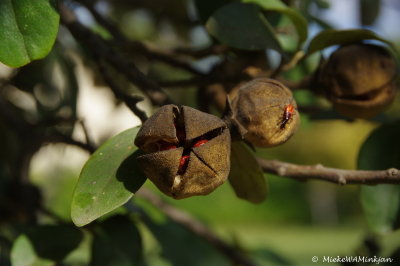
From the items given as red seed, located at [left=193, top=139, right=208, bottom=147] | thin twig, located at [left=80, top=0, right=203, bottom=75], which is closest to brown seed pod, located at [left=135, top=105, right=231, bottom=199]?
red seed, located at [left=193, top=139, right=208, bottom=147]

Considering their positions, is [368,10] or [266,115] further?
[368,10]

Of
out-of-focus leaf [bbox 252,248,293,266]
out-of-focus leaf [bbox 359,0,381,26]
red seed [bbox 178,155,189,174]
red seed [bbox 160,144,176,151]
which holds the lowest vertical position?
out-of-focus leaf [bbox 252,248,293,266]

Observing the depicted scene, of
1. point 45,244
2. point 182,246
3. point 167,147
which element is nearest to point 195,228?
point 182,246

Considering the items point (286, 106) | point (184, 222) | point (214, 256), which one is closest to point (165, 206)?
point (184, 222)

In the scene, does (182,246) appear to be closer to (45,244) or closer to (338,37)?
(45,244)

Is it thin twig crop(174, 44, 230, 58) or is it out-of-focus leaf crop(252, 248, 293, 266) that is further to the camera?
out-of-focus leaf crop(252, 248, 293, 266)

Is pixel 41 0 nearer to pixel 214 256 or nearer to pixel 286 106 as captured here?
pixel 286 106

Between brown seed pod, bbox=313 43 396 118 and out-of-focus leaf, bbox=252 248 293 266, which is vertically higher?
brown seed pod, bbox=313 43 396 118

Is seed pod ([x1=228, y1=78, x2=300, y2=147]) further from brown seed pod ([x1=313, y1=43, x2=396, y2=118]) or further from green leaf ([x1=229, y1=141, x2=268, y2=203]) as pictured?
brown seed pod ([x1=313, y1=43, x2=396, y2=118])
